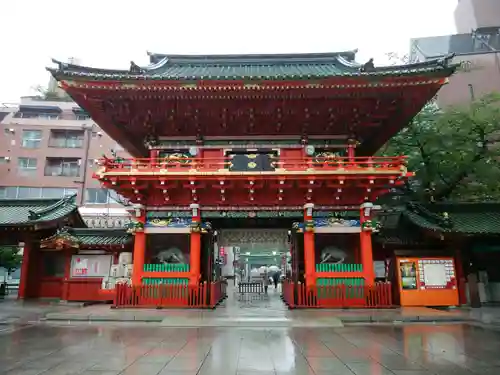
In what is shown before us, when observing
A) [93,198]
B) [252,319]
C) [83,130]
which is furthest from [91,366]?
[83,130]

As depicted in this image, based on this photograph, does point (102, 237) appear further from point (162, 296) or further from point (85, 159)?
point (85, 159)

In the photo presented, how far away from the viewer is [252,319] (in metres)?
12.5

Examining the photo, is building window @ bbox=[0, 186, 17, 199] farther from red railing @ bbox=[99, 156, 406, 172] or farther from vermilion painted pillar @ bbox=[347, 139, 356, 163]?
vermilion painted pillar @ bbox=[347, 139, 356, 163]

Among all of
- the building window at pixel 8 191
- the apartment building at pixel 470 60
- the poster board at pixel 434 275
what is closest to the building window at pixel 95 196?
the building window at pixel 8 191

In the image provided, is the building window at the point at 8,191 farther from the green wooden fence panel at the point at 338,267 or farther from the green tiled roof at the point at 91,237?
the green wooden fence panel at the point at 338,267

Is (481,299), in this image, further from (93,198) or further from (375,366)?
(93,198)

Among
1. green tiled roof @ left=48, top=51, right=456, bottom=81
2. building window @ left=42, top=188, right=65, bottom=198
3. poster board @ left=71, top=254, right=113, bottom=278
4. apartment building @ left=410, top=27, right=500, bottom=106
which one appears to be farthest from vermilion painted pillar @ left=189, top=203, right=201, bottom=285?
apartment building @ left=410, top=27, right=500, bottom=106

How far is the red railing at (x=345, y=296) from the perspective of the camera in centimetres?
1475

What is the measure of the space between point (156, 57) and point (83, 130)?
24675mm

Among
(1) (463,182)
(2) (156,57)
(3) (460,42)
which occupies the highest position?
(3) (460,42)

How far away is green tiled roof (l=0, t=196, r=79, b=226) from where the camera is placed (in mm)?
20062

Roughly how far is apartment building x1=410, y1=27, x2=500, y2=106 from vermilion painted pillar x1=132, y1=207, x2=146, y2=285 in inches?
1326

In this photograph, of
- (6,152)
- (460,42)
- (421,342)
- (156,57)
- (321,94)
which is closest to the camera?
(421,342)

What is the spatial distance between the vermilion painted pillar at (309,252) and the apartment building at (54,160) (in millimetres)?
28487
